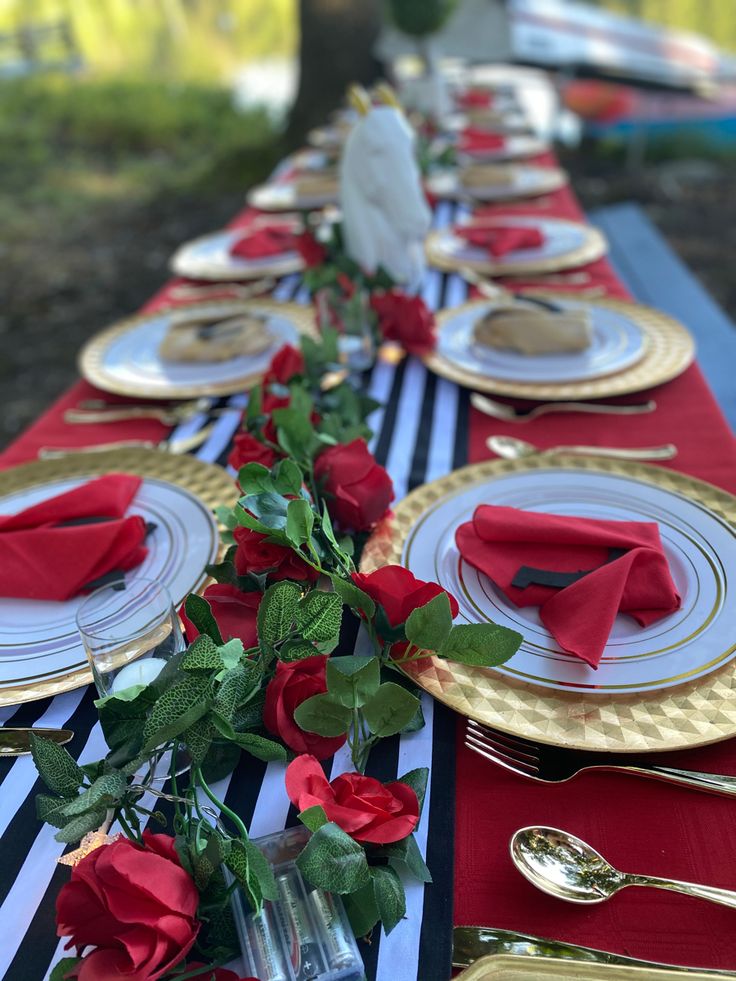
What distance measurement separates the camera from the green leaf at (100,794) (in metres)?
0.48

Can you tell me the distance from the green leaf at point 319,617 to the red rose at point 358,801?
0.29 feet

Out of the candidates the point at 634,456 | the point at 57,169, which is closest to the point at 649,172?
the point at 57,169

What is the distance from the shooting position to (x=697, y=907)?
522mm

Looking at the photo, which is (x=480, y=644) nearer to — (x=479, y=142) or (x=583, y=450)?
(x=583, y=450)

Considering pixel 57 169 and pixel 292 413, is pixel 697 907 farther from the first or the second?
pixel 57 169

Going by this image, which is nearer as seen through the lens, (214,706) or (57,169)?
(214,706)

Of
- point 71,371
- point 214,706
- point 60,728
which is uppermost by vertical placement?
point 214,706

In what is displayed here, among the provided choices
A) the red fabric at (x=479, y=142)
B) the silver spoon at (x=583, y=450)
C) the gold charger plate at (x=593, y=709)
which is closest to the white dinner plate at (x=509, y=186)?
the red fabric at (x=479, y=142)

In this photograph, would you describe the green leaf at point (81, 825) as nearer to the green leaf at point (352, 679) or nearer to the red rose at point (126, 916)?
the red rose at point (126, 916)

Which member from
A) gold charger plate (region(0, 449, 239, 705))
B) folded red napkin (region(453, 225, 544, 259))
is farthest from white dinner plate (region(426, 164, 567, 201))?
gold charger plate (region(0, 449, 239, 705))

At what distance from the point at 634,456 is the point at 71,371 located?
3046mm

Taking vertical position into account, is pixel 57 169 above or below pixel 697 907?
below

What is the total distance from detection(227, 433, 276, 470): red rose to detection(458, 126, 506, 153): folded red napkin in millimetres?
2159

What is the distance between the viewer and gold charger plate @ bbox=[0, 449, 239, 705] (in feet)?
3.15
